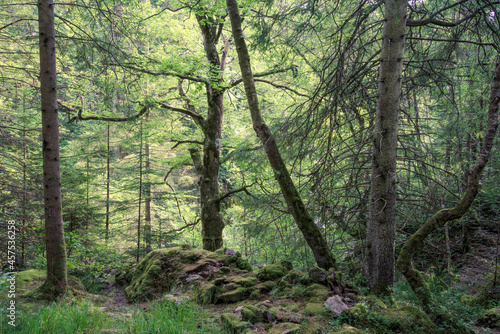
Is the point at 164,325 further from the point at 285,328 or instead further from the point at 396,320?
the point at 396,320

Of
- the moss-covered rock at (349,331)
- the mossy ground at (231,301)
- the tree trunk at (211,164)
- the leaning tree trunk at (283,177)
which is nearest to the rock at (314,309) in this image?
the mossy ground at (231,301)

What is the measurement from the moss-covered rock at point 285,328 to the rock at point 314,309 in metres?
0.47

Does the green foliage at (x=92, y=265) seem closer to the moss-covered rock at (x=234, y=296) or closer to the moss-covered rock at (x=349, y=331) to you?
the moss-covered rock at (x=234, y=296)

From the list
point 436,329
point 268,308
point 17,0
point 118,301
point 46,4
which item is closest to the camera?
point 436,329

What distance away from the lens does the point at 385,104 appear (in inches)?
158

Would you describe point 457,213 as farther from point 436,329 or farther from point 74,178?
point 74,178

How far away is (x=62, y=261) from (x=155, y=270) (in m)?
1.71

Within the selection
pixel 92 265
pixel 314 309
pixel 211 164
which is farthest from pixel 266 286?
pixel 92 265

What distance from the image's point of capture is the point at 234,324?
313cm

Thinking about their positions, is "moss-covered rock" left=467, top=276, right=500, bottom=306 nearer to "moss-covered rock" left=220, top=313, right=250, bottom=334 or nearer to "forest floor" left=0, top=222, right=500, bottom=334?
"forest floor" left=0, top=222, right=500, bottom=334

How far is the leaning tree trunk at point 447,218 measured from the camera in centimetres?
279

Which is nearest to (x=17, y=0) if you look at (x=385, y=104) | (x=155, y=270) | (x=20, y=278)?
(x=20, y=278)

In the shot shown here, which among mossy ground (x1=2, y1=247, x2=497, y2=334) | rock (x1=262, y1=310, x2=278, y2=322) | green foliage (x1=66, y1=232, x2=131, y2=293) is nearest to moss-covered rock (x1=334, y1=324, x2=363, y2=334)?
mossy ground (x1=2, y1=247, x2=497, y2=334)

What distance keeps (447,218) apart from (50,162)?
5887 millimetres
